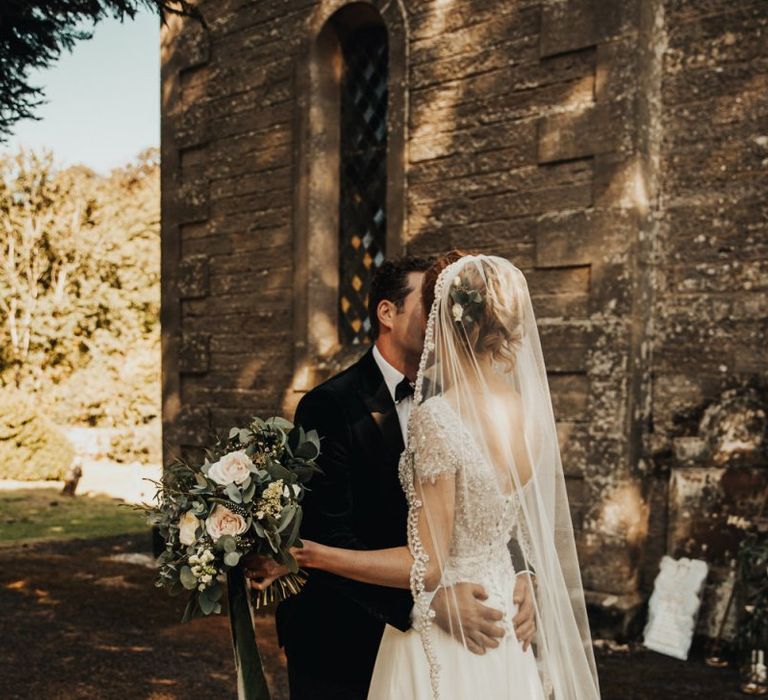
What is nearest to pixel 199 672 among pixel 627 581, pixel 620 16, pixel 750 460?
pixel 627 581

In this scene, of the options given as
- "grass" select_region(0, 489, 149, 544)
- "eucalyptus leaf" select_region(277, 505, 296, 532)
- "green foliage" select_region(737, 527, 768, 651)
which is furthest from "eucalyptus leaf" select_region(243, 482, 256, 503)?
"grass" select_region(0, 489, 149, 544)

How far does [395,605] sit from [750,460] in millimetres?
3737

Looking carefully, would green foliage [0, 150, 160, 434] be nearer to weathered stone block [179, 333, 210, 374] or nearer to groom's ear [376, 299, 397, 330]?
weathered stone block [179, 333, 210, 374]

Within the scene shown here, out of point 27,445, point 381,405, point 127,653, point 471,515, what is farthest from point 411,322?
point 27,445

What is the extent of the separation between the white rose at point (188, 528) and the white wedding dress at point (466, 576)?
2.08 feet

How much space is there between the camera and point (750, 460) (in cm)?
549

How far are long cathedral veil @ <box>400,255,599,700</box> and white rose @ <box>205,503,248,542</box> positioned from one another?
0.50 metres

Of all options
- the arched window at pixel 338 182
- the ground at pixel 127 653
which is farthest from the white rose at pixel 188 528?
the arched window at pixel 338 182

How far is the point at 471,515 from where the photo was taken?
2.50 metres

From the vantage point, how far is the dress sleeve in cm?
238

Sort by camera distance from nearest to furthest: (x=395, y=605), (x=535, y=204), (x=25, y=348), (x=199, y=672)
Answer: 1. (x=395, y=605)
2. (x=199, y=672)
3. (x=535, y=204)
4. (x=25, y=348)

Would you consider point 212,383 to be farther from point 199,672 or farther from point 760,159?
point 760,159

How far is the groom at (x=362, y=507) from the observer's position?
2.63 metres

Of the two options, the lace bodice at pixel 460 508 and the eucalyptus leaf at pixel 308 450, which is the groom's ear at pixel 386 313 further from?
the eucalyptus leaf at pixel 308 450
